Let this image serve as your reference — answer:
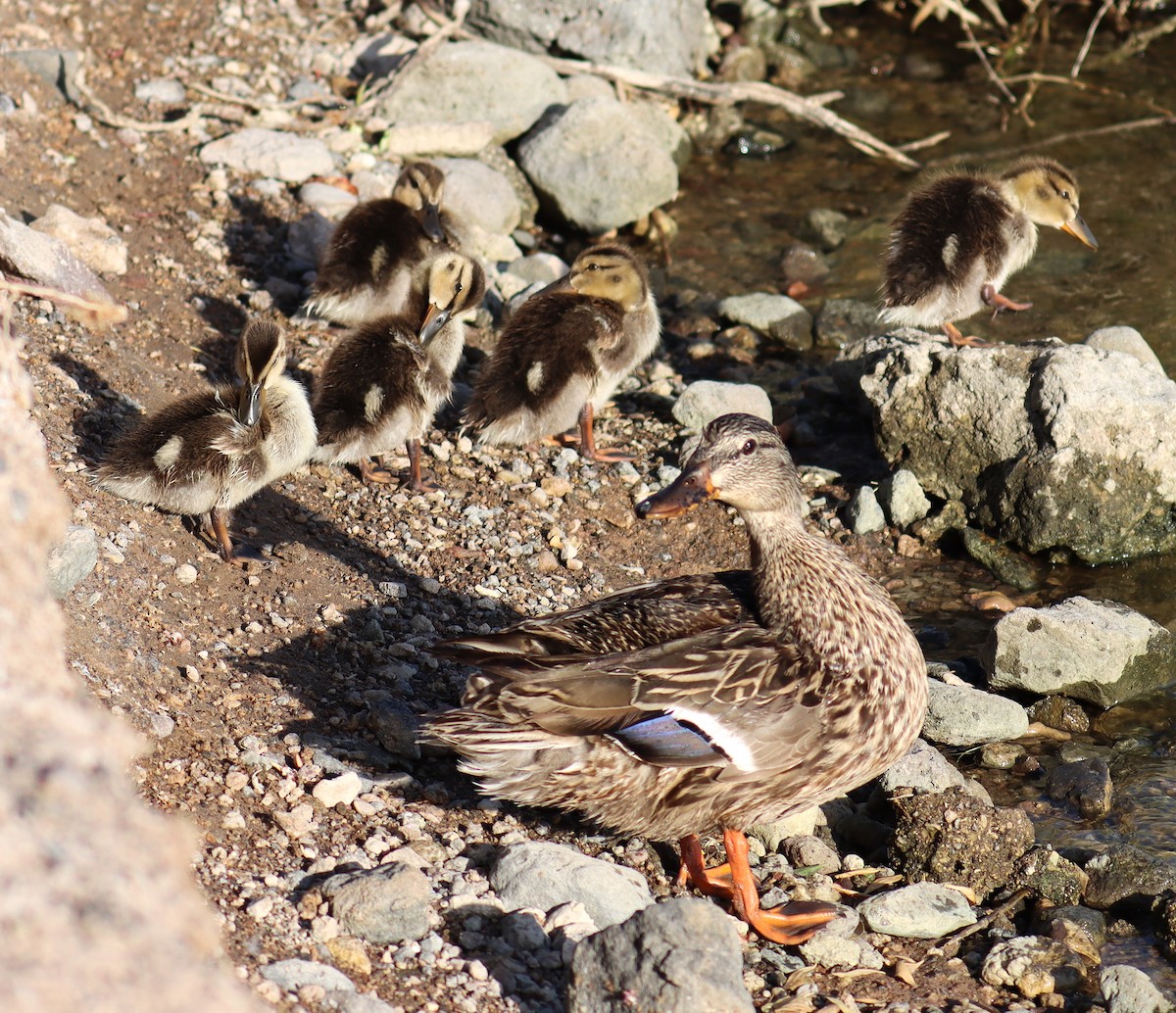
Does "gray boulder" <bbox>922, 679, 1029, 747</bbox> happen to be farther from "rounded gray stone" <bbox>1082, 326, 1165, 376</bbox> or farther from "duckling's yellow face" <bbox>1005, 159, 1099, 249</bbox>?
"duckling's yellow face" <bbox>1005, 159, 1099, 249</bbox>

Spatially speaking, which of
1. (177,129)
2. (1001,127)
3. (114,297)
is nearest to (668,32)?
(1001,127)

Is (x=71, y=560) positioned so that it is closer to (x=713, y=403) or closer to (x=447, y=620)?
(x=447, y=620)

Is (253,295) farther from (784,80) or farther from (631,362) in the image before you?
(784,80)

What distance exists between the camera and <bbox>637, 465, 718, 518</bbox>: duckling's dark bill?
3.97 m

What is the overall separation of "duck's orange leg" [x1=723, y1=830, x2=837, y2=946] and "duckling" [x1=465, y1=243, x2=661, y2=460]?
8.66ft

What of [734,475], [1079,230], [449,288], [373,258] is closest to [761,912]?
[734,475]

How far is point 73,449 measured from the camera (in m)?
4.82

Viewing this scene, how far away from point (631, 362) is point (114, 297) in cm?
240

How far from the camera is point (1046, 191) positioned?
688 centimetres

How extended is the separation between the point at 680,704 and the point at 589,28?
6738 mm

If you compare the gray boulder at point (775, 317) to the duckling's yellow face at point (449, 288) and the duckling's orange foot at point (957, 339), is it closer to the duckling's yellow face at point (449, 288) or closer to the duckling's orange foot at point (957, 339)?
the duckling's orange foot at point (957, 339)

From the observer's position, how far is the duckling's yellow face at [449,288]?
5934 mm

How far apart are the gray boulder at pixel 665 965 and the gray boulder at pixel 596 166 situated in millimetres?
5802

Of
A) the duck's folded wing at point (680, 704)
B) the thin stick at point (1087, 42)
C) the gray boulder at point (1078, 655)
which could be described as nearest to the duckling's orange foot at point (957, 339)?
the gray boulder at point (1078, 655)
